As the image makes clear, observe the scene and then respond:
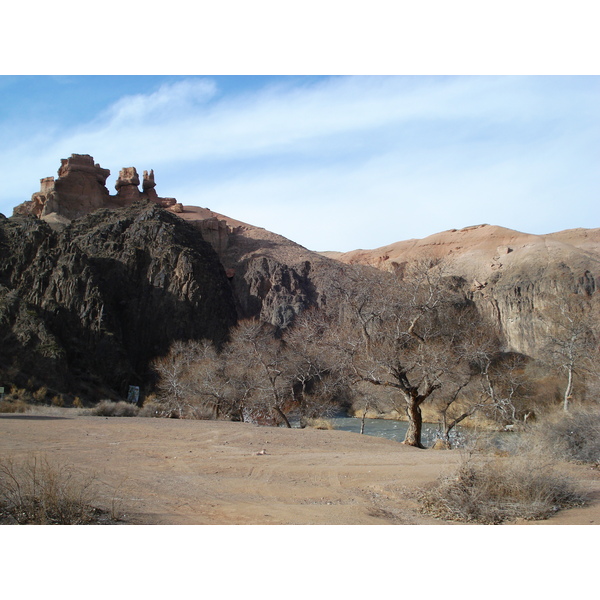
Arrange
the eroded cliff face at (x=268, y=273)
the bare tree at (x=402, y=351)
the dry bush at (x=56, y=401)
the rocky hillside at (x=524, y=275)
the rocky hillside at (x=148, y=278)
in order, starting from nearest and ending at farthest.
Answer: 1. the bare tree at (x=402, y=351)
2. the dry bush at (x=56, y=401)
3. the rocky hillside at (x=148, y=278)
4. the rocky hillside at (x=524, y=275)
5. the eroded cliff face at (x=268, y=273)

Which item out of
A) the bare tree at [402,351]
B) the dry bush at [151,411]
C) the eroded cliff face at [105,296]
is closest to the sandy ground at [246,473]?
the bare tree at [402,351]

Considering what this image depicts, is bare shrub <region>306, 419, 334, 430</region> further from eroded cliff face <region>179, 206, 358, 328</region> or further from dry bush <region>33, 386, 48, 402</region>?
eroded cliff face <region>179, 206, 358, 328</region>

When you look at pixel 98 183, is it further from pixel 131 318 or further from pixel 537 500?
pixel 537 500

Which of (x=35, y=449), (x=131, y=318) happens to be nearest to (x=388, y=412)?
(x=131, y=318)

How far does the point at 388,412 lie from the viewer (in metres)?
42.4

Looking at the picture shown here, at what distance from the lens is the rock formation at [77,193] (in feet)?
229

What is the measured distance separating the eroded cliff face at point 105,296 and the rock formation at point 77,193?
25.1 feet

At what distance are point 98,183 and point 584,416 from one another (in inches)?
2854

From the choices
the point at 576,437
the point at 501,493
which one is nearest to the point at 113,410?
the point at 576,437

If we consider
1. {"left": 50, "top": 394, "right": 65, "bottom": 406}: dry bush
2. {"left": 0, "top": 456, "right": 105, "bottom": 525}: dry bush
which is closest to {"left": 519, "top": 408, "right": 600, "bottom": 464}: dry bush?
{"left": 0, "top": 456, "right": 105, "bottom": 525}: dry bush

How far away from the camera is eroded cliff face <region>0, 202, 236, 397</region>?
38.7 m

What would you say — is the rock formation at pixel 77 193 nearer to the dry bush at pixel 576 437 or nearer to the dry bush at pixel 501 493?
the dry bush at pixel 576 437

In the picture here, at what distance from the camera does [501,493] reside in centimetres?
771

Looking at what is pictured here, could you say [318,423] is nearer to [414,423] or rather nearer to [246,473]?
[414,423]
